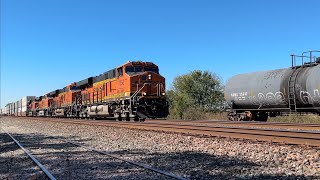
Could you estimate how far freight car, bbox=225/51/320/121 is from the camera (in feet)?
49.3

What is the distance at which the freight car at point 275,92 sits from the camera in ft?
49.3

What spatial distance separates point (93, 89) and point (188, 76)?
21370 mm

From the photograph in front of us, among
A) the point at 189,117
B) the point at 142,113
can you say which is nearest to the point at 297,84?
the point at 142,113

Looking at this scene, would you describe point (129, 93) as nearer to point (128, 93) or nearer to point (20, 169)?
point (128, 93)

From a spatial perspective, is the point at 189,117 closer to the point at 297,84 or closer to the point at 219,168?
the point at 297,84

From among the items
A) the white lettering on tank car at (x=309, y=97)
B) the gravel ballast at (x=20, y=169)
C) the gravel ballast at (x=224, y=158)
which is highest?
the white lettering on tank car at (x=309, y=97)

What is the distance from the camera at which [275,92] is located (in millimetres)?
17156

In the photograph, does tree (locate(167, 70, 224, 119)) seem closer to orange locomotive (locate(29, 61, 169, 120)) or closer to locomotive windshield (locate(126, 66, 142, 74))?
orange locomotive (locate(29, 61, 169, 120))

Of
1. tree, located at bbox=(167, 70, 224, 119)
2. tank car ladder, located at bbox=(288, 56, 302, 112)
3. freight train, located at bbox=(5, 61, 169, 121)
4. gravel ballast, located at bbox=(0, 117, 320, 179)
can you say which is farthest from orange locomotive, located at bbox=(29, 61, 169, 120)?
tree, located at bbox=(167, 70, 224, 119)

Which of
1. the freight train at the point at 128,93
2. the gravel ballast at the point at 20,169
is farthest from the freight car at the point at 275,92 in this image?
the gravel ballast at the point at 20,169

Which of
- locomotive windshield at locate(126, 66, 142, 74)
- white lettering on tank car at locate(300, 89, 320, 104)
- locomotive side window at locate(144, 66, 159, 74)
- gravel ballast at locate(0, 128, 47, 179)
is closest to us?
gravel ballast at locate(0, 128, 47, 179)

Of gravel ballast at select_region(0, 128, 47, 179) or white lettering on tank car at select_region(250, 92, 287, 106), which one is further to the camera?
white lettering on tank car at select_region(250, 92, 287, 106)

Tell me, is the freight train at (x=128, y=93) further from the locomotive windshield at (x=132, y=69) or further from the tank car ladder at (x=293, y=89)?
the tank car ladder at (x=293, y=89)

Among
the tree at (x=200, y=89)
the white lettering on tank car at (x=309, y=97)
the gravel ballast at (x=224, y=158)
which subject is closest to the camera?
the gravel ballast at (x=224, y=158)
